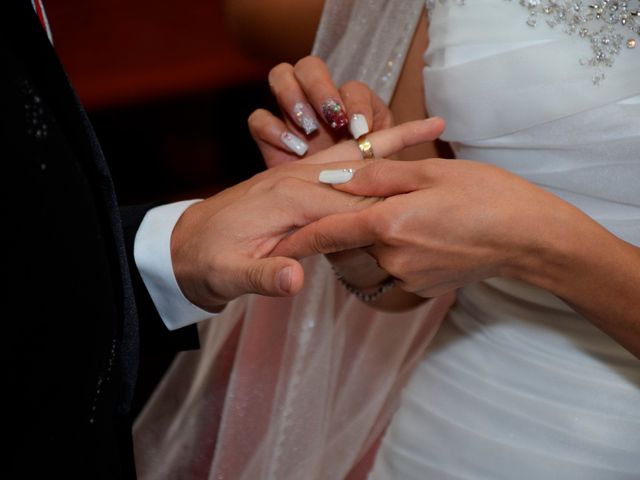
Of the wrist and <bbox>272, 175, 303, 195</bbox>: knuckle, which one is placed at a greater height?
<bbox>272, 175, 303, 195</bbox>: knuckle

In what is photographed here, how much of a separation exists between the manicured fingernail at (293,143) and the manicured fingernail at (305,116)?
0.07ft

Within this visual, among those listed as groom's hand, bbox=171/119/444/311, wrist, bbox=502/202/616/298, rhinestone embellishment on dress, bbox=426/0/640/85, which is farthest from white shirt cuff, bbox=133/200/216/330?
rhinestone embellishment on dress, bbox=426/0/640/85

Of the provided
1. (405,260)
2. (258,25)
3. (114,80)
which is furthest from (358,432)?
(114,80)

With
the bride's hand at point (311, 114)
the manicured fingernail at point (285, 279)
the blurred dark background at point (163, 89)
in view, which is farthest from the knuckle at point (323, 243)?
the blurred dark background at point (163, 89)

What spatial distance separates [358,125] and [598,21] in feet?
1.00

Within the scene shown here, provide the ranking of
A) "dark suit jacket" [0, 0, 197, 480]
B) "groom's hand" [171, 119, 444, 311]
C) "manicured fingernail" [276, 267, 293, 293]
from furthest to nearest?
"groom's hand" [171, 119, 444, 311] → "manicured fingernail" [276, 267, 293, 293] → "dark suit jacket" [0, 0, 197, 480]

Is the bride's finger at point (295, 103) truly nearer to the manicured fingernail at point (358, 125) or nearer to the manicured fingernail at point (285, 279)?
the manicured fingernail at point (358, 125)

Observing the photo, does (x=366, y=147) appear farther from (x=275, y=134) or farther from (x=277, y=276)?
(x=277, y=276)

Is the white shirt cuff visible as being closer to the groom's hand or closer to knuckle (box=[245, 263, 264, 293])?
the groom's hand

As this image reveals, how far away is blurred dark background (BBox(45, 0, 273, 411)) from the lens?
2.64 meters

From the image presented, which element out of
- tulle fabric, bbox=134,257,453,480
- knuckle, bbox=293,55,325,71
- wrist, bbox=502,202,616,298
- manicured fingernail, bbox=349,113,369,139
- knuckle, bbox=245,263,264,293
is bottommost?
tulle fabric, bbox=134,257,453,480

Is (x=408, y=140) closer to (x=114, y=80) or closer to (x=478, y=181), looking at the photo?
(x=478, y=181)

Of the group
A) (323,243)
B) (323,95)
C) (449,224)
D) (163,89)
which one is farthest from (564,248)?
(163,89)

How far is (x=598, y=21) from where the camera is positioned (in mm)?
911
